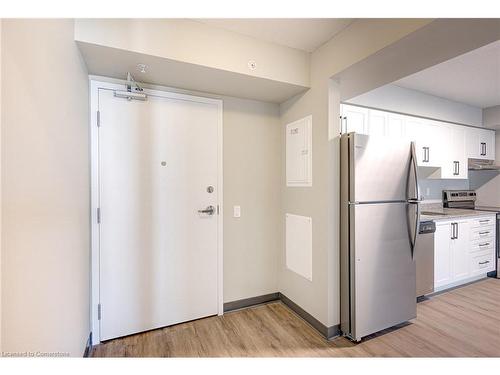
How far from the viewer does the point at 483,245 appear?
125 inches

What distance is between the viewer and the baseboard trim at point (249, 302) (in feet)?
7.68

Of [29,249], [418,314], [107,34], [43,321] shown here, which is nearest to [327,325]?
[418,314]

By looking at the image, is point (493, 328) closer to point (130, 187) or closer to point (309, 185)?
point (309, 185)

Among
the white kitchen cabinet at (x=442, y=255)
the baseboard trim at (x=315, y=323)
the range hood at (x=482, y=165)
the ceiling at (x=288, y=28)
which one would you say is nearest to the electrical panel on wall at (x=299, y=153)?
the ceiling at (x=288, y=28)

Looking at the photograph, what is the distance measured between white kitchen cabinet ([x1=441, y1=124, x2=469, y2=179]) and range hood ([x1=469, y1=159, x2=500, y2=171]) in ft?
0.93

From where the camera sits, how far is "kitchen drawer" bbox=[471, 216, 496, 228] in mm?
3082

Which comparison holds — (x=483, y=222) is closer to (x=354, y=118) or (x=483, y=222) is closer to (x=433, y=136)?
(x=433, y=136)

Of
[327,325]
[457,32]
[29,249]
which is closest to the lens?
[29,249]

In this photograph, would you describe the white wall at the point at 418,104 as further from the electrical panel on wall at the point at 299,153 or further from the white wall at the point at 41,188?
the white wall at the point at 41,188

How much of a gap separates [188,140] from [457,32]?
75.9 inches

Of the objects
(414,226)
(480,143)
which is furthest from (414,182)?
(480,143)

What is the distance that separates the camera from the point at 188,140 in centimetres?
214

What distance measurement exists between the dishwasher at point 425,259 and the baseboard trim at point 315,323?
1228 millimetres

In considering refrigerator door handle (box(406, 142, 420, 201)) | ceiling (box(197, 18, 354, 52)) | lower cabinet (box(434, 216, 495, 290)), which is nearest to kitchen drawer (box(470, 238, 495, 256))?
lower cabinet (box(434, 216, 495, 290))
